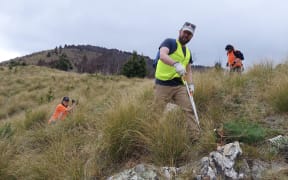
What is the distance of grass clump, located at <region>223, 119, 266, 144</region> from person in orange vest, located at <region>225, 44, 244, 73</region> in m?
→ 5.61

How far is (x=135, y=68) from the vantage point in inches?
1394

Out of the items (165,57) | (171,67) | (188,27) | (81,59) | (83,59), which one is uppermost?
(81,59)

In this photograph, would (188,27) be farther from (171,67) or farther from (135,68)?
(135,68)

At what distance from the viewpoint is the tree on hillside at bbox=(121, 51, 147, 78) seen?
115 ft

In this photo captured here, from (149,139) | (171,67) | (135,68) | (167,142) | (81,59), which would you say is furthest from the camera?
(81,59)

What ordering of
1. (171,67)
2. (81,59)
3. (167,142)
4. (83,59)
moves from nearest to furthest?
(167,142) < (171,67) < (83,59) < (81,59)

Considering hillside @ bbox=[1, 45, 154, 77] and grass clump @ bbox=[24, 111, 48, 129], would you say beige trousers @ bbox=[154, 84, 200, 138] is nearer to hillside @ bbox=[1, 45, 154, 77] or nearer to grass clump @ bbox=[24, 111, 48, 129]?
grass clump @ bbox=[24, 111, 48, 129]

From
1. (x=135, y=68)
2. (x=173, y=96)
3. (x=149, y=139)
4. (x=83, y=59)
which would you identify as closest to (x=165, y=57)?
(x=173, y=96)

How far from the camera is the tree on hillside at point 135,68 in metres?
35.2

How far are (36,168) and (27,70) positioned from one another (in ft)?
96.6

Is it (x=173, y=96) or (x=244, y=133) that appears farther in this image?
(x=173, y=96)

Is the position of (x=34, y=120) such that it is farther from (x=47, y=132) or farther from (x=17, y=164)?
(x=17, y=164)

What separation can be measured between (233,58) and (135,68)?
25508 mm

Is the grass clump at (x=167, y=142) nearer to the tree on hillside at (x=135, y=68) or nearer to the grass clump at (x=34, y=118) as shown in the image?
the grass clump at (x=34, y=118)
